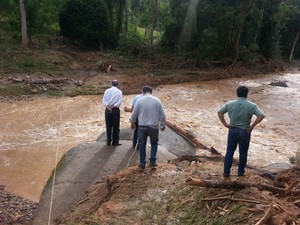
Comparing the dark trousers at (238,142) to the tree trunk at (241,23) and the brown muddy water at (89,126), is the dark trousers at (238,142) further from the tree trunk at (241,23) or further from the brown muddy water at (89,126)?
the tree trunk at (241,23)

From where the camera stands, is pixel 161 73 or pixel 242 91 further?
pixel 161 73

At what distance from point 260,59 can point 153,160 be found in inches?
1028

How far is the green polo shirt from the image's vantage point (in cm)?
629

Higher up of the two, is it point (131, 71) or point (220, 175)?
point (220, 175)

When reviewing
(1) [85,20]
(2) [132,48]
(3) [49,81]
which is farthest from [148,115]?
(1) [85,20]

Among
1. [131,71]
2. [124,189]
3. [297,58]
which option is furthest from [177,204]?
[297,58]

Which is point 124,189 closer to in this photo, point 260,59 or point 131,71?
point 131,71

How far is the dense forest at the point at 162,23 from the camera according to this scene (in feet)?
85.3

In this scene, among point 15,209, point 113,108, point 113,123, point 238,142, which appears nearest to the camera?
point 238,142

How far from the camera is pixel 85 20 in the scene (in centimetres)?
2755

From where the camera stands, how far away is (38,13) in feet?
82.7

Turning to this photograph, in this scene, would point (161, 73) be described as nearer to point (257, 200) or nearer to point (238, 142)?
point (238, 142)

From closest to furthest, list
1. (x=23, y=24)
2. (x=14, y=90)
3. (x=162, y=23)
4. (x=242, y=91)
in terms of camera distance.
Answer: (x=242, y=91) → (x=14, y=90) → (x=23, y=24) → (x=162, y=23)

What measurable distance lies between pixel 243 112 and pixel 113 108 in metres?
3.57
